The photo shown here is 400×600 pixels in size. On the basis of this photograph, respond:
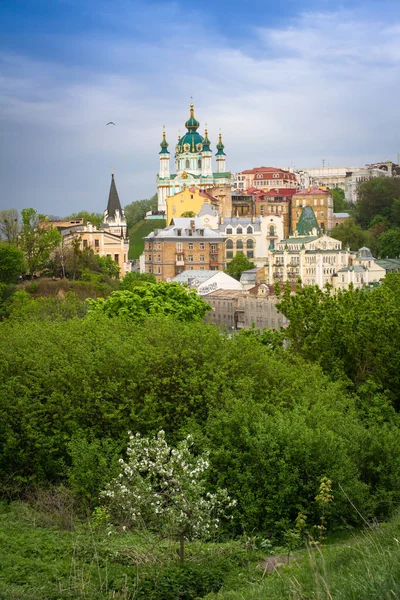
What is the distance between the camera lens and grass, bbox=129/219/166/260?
4818 inches

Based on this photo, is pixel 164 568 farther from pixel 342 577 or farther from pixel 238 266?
pixel 238 266

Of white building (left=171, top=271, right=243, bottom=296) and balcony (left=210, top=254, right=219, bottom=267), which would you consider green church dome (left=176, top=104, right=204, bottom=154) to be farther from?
white building (left=171, top=271, right=243, bottom=296)

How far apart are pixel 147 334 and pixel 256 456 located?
6.94 m

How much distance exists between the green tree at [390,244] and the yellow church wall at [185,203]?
25414 millimetres

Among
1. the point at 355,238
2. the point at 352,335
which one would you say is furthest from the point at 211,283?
the point at 352,335

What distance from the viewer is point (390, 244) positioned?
327 ft

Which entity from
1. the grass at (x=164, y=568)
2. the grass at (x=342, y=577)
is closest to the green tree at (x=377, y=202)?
the grass at (x=164, y=568)

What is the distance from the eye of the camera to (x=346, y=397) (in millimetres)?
23375

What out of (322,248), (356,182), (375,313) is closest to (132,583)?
(375,313)

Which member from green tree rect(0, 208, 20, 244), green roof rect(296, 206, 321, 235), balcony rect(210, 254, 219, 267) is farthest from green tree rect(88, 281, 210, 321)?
green roof rect(296, 206, 321, 235)

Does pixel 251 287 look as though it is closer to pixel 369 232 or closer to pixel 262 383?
pixel 369 232

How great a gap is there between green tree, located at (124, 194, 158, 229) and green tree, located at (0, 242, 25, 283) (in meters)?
73.9

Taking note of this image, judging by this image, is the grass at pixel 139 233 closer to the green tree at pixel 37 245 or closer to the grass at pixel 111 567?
the green tree at pixel 37 245

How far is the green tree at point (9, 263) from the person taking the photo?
Answer: 60.6 meters
